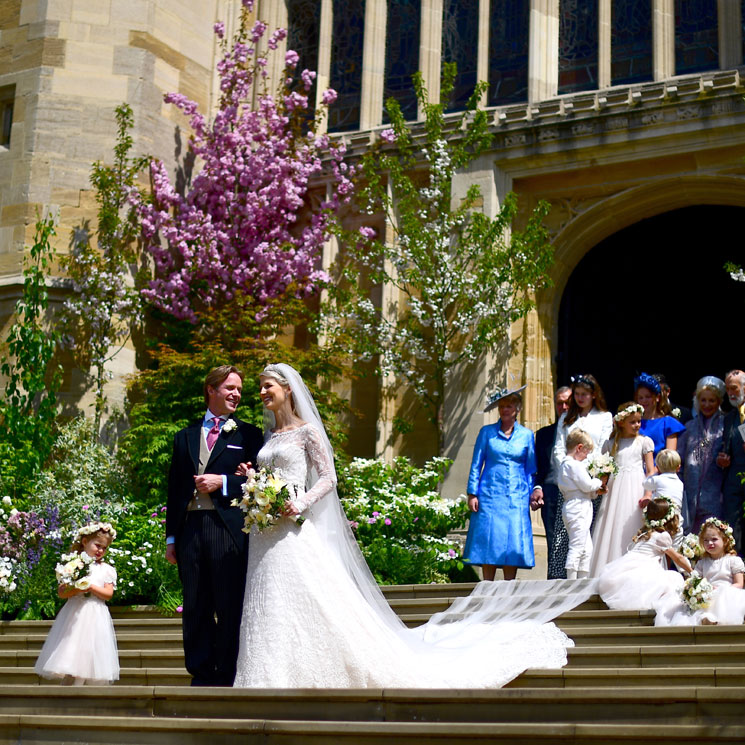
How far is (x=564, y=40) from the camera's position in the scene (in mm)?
15055

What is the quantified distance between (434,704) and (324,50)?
12673 mm

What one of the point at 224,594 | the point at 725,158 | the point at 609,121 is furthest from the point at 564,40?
the point at 224,594

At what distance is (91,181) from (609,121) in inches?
250

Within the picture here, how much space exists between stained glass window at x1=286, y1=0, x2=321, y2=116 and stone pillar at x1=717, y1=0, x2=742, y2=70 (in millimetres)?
5684

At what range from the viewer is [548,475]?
9.70 metres

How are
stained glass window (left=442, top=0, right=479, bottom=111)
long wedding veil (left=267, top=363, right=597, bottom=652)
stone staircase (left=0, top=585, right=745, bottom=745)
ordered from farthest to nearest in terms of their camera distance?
stained glass window (left=442, top=0, right=479, bottom=111) < long wedding veil (left=267, top=363, right=597, bottom=652) < stone staircase (left=0, top=585, right=745, bottom=745)

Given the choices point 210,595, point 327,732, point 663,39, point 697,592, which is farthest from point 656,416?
point 663,39

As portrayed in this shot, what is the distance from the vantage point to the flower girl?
7.47 metres

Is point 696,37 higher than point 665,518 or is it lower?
higher

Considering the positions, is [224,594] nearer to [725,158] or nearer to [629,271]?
[725,158]

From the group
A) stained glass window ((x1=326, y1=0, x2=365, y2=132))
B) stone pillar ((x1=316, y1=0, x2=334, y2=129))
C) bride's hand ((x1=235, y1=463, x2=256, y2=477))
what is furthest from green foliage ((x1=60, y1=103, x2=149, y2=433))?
bride's hand ((x1=235, y1=463, x2=256, y2=477))

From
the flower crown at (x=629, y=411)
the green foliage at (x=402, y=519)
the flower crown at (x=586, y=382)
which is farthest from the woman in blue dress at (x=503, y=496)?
the green foliage at (x=402, y=519)

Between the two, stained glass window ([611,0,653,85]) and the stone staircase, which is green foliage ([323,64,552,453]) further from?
the stone staircase

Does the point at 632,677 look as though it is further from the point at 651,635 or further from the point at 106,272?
the point at 106,272
